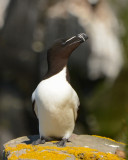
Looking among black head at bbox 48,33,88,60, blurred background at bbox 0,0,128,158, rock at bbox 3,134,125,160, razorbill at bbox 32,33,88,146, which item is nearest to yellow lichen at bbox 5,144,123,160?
rock at bbox 3,134,125,160

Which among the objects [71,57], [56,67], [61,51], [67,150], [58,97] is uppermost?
[61,51]

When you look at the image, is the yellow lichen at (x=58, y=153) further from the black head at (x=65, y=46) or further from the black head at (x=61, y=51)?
the black head at (x=65, y=46)

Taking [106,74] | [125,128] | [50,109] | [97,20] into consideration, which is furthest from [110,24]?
[125,128]

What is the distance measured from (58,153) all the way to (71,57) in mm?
7046

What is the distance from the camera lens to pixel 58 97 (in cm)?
369

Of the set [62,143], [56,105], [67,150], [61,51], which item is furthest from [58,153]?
[61,51]

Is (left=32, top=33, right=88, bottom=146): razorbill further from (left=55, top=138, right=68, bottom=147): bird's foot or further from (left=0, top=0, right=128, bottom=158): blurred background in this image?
(left=0, top=0, right=128, bottom=158): blurred background

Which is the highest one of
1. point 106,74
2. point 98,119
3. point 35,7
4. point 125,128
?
point 35,7

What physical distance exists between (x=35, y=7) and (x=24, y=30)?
2.29 feet

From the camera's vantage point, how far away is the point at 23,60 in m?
10.8

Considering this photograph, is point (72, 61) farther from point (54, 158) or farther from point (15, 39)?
point (54, 158)

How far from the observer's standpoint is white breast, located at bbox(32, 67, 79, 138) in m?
3.69

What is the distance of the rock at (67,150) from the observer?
11.1 ft

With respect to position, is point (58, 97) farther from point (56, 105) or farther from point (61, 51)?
point (61, 51)
